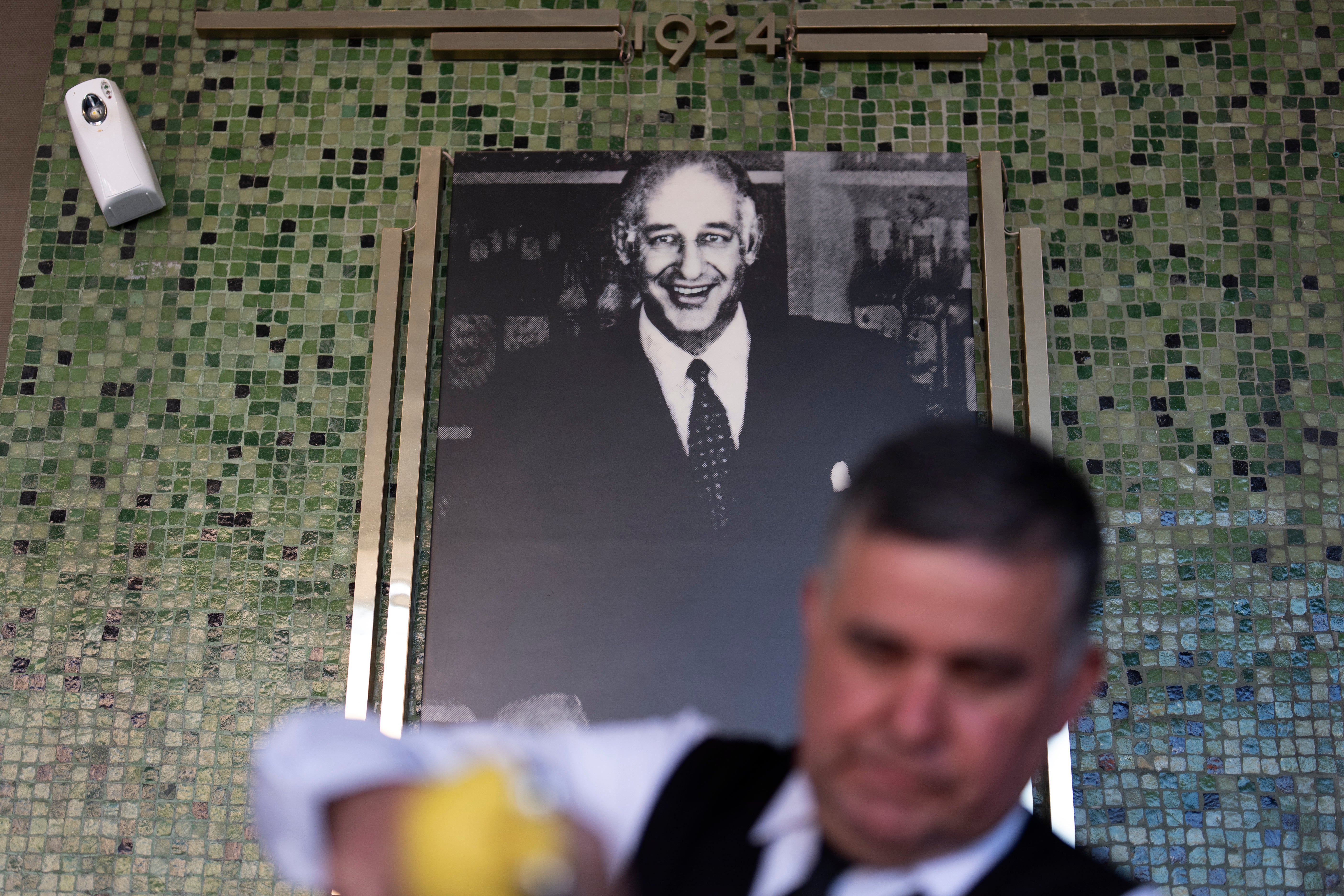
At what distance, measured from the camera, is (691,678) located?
1.96 m

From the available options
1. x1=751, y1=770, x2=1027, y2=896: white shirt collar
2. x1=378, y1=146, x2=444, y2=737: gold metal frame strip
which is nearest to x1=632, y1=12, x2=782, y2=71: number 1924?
x1=378, y1=146, x2=444, y2=737: gold metal frame strip

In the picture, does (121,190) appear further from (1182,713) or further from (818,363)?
(1182,713)

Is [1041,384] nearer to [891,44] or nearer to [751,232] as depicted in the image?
[751,232]

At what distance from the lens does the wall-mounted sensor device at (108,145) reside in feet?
7.25

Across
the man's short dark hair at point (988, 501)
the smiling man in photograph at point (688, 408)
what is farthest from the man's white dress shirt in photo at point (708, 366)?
A: the man's short dark hair at point (988, 501)

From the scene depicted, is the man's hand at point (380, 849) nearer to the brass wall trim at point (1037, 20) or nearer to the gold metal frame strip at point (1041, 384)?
the gold metal frame strip at point (1041, 384)

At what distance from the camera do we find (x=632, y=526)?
2025 millimetres

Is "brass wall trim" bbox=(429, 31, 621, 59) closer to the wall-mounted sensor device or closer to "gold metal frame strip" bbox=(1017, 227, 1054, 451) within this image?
the wall-mounted sensor device

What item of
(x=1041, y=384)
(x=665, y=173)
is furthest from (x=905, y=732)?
(x=665, y=173)

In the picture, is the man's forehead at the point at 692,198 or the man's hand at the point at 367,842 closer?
the man's hand at the point at 367,842

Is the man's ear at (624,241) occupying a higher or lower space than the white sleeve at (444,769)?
higher

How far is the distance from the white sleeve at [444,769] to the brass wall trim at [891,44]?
168 cm

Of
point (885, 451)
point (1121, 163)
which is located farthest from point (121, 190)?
point (1121, 163)

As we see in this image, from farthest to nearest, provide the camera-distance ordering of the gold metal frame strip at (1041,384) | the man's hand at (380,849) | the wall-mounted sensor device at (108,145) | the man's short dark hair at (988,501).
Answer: the wall-mounted sensor device at (108,145)
the gold metal frame strip at (1041,384)
the man's short dark hair at (988,501)
the man's hand at (380,849)
